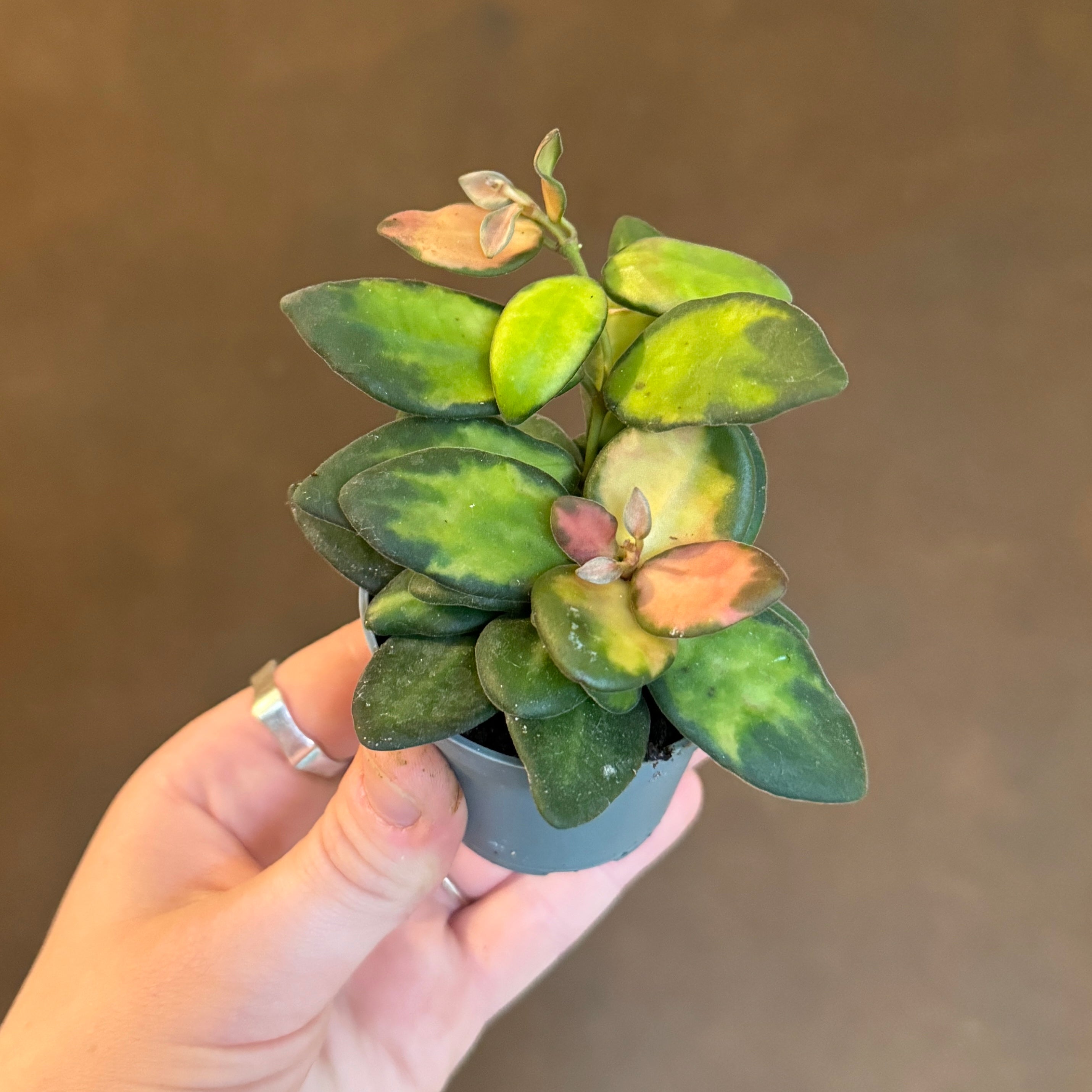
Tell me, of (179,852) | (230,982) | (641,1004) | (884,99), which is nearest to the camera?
(230,982)

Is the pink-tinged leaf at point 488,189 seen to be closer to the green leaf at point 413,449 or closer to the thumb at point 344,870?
the green leaf at point 413,449

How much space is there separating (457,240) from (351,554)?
230 mm

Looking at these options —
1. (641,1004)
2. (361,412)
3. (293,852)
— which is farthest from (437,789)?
(361,412)

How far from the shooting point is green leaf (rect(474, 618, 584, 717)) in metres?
0.55

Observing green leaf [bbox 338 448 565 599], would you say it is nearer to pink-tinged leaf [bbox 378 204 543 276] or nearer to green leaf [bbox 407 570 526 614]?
green leaf [bbox 407 570 526 614]

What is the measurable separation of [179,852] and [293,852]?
233mm

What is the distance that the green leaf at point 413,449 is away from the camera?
60 cm

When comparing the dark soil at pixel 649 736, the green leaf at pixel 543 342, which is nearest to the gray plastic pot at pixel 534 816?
the dark soil at pixel 649 736

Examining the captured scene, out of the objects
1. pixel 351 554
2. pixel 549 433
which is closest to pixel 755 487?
pixel 549 433

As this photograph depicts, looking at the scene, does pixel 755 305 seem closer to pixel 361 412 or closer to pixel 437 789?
pixel 437 789

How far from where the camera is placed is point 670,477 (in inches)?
24.2

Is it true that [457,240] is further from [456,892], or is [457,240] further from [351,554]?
[456,892]

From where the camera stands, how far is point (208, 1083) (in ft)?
2.55

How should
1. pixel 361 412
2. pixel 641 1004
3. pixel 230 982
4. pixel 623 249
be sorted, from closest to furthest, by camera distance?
pixel 623 249, pixel 230 982, pixel 641 1004, pixel 361 412
